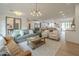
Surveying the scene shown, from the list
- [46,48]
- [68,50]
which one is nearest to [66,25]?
[68,50]

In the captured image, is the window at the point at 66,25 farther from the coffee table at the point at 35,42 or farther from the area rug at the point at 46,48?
the coffee table at the point at 35,42

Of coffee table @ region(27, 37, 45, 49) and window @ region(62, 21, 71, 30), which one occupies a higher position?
window @ region(62, 21, 71, 30)

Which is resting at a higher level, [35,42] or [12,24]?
[12,24]

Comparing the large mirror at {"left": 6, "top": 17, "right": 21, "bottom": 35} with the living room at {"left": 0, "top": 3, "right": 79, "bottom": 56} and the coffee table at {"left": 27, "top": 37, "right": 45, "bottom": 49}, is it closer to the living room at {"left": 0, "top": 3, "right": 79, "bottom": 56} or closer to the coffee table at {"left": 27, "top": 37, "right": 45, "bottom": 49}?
the living room at {"left": 0, "top": 3, "right": 79, "bottom": 56}

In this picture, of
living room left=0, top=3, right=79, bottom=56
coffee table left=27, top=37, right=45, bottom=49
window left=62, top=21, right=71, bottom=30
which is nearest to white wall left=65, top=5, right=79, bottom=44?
living room left=0, top=3, right=79, bottom=56

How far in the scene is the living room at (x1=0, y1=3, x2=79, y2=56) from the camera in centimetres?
214

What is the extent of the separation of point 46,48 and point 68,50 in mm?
425

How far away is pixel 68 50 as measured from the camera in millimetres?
2145

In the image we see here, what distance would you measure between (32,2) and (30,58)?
42.1 inches

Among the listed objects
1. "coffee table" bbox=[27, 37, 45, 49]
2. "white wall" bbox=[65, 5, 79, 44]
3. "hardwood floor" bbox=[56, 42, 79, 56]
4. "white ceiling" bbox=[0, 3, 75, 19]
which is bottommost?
"hardwood floor" bbox=[56, 42, 79, 56]

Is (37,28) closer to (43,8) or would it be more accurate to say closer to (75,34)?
→ (43,8)

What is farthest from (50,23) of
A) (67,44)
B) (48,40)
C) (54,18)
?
(67,44)

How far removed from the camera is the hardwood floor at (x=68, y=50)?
6.98ft

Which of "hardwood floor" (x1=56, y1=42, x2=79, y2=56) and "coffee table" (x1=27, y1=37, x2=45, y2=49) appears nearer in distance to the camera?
"hardwood floor" (x1=56, y1=42, x2=79, y2=56)
